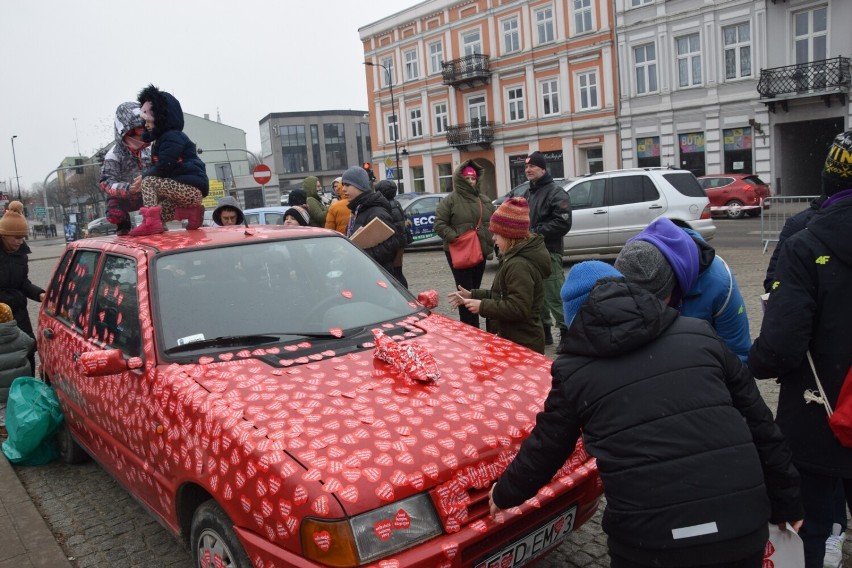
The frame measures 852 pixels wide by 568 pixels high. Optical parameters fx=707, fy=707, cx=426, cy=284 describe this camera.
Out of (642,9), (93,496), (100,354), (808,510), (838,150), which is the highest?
(642,9)

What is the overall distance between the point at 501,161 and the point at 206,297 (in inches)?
1514

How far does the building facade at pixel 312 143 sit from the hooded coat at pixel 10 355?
319 feet

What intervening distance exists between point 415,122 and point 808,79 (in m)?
24.3

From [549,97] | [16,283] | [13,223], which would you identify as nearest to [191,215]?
[13,223]

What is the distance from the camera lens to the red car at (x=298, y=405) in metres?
2.46

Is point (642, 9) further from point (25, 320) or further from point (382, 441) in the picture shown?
point (382, 441)

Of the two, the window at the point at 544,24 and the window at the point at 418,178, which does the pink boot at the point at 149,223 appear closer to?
the window at the point at 544,24

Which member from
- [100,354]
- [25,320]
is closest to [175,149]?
[100,354]

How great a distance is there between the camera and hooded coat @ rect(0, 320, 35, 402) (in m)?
5.84

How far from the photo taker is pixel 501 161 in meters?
41.1

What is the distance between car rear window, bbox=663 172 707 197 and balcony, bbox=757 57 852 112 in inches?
697

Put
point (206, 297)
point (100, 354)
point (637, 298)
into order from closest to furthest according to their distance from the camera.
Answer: point (637, 298) < point (100, 354) < point (206, 297)

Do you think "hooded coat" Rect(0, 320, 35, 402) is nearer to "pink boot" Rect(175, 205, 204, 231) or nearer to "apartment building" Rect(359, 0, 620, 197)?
"pink boot" Rect(175, 205, 204, 231)

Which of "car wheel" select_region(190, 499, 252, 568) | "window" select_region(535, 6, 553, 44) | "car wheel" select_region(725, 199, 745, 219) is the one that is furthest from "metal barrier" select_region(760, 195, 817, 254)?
"window" select_region(535, 6, 553, 44)
